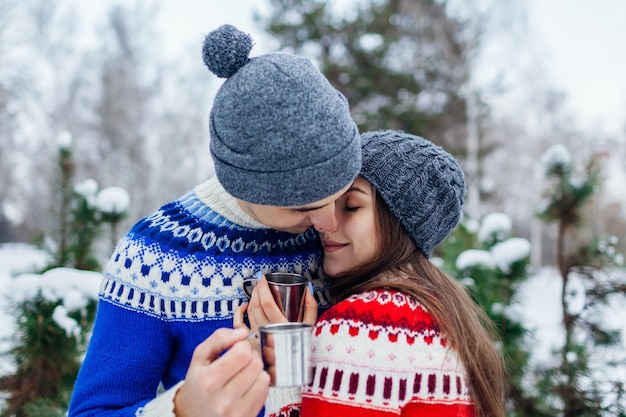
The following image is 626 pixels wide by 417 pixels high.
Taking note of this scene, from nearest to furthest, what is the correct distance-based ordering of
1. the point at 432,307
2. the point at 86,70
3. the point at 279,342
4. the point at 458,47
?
the point at 279,342 < the point at 432,307 < the point at 458,47 < the point at 86,70

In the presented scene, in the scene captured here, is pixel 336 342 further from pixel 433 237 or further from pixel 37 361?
pixel 37 361

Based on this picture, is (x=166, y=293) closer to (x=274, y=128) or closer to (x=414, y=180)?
(x=274, y=128)

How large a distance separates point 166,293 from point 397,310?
1.94 ft

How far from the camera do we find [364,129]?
8.92 m

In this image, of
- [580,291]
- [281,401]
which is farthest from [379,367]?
[580,291]

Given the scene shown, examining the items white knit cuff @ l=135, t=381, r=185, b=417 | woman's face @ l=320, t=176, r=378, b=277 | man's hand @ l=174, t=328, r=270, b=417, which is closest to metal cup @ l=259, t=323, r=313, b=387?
man's hand @ l=174, t=328, r=270, b=417

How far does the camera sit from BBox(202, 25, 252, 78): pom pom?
1.10 meters

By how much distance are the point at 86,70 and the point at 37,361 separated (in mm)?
17961

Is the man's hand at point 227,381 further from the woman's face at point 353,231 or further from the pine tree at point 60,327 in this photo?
the pine tree at point 60,327

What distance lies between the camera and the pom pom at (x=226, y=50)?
1.10 m

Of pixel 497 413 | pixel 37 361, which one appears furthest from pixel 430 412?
pixel 37 361

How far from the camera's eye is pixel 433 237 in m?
1.50

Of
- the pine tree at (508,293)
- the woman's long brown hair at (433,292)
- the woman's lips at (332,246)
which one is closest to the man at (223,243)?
the woman's lips at (332,246)

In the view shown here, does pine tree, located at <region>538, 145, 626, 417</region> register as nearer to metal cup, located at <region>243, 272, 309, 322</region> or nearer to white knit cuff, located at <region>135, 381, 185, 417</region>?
metal cup, located at <region>243, 272, 309, 322</region>
